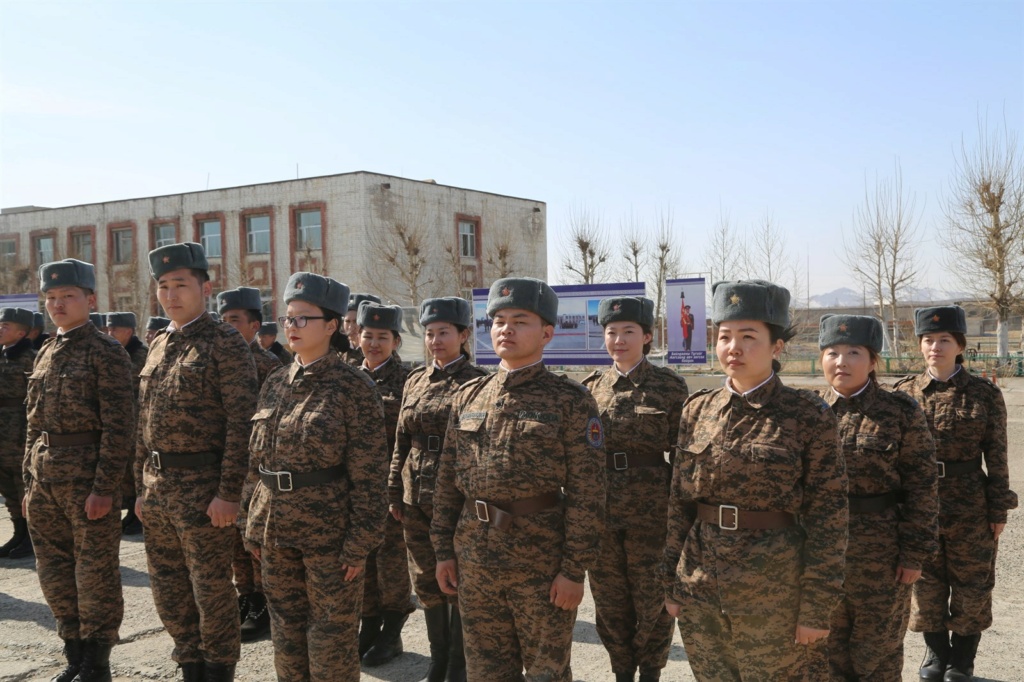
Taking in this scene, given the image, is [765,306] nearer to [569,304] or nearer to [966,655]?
[966,655]

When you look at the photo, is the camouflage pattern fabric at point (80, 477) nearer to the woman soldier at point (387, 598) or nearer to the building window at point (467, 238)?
the woman soldier at point (387, 598)

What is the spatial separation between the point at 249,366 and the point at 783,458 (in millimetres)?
2806

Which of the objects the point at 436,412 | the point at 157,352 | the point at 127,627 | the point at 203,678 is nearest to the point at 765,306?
the point at 436,412

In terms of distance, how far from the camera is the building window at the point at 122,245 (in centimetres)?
3775

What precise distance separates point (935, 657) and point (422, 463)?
3236mm

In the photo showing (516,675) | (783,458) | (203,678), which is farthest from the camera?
(203,678)

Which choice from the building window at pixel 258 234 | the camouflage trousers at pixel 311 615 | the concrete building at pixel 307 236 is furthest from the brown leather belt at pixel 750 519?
the building window at pixel 258 234

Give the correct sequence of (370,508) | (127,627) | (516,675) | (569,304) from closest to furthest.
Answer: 1. (516,675)
2. (370,508)
3. (127,627)
4. (569,304)

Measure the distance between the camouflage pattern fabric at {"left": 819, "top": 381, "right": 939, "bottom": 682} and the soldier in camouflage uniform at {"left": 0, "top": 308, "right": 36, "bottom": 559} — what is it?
24.1ft

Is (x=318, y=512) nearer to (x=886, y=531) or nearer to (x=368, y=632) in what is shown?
(x=368, y=632)

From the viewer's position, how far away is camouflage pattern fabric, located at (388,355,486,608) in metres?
4.87

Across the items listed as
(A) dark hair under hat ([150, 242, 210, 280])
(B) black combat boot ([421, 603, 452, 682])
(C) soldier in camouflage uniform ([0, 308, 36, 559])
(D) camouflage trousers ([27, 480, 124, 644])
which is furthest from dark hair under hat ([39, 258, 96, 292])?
(C) soldier in camouflage uniform ([0, 308, 36, 559])

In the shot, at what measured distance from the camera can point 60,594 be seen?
4.92m

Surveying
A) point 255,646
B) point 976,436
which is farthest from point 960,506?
point 255,646
